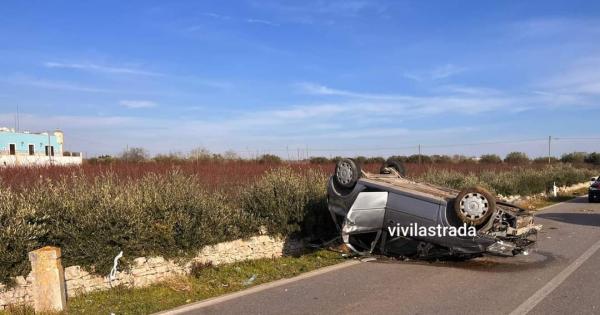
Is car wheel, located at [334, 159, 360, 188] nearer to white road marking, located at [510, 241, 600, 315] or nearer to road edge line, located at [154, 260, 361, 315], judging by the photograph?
road edge line, located at [154, 260, 361, 315]

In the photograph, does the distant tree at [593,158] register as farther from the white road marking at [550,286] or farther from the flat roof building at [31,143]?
the white road marking at [550,286]

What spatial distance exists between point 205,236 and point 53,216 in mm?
2651

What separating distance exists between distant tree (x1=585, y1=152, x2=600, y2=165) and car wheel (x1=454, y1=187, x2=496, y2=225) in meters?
91.4

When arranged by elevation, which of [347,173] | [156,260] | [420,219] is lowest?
[156,260]

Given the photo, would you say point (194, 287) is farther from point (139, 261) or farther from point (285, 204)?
point (285, 204)

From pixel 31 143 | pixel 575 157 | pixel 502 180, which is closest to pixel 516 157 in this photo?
pixel 575 157

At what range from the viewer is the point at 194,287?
809cm

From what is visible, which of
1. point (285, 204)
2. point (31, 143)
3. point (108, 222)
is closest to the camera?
→ point (108, 222)

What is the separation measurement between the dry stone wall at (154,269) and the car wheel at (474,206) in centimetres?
421

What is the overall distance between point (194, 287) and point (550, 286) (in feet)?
18.1

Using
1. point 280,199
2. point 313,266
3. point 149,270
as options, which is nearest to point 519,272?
point 313,266

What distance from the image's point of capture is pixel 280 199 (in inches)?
435

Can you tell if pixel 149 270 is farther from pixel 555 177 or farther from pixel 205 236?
pixel 555 177

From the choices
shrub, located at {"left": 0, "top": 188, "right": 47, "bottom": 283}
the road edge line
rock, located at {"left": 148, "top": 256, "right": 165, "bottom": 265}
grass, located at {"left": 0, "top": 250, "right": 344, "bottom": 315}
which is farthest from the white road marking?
shrub, located at {"left": 0, "top": 188, "right": 47, "bottom": 283}
